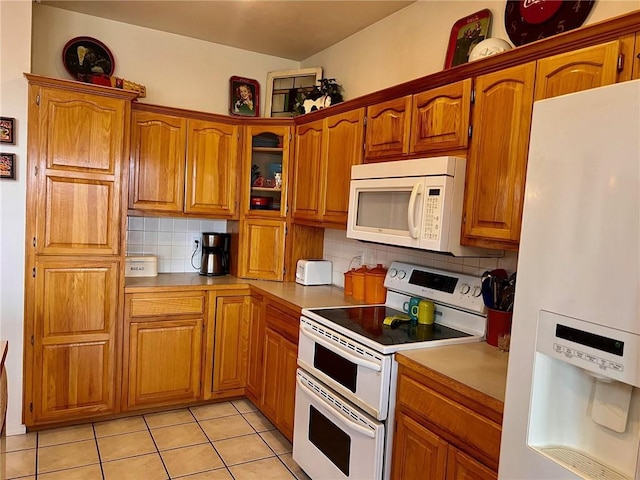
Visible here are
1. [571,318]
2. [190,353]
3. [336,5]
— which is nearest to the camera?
[571,318]

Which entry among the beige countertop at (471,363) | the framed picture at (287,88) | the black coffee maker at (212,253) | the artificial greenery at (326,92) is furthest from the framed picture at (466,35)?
the black coffee maker at (212,253)

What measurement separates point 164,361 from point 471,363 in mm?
2151

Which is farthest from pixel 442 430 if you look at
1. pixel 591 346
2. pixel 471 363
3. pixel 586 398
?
pixel 591 346

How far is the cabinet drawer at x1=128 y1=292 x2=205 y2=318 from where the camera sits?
3.07 meters

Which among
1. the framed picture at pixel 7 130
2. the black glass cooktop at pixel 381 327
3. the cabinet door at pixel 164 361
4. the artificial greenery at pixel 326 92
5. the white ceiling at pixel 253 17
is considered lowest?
the cabinet door at pixel 164 361

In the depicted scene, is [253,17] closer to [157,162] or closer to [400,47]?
[400,47]

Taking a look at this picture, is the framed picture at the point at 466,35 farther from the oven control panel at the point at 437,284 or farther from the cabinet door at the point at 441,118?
the oven control panel at the point at 437,284

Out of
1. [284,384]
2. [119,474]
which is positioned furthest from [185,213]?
[119,474]

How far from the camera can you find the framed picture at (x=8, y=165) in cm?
269

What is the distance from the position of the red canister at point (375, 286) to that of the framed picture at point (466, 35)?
49.5 inches

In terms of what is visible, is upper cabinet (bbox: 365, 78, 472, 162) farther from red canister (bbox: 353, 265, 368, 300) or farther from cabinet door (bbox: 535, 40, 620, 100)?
red canister (bbox: 353, 265, 368, 300)

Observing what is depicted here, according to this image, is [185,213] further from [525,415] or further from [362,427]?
[525,415]

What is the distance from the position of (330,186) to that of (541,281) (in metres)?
1.99

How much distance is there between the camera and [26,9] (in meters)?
2.71
